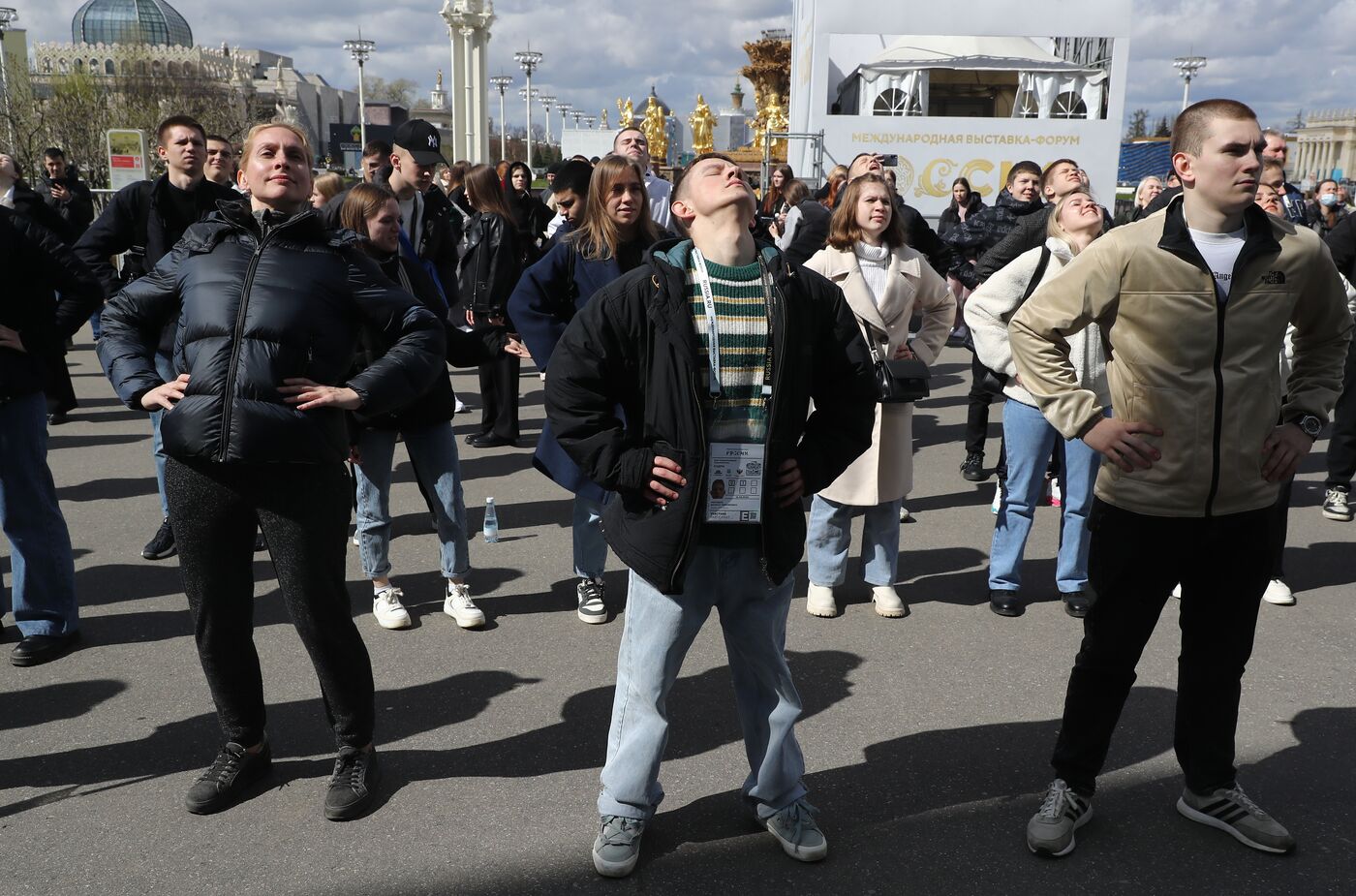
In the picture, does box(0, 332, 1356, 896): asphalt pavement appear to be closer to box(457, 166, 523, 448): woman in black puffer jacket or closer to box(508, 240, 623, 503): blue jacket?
box(508, 240, 623, 503): blue jacket

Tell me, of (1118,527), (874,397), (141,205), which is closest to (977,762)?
(1118,527)

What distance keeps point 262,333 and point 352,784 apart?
1.39m

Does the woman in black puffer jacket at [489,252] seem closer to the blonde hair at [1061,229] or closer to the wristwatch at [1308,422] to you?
the blonde hair at [1061,229]

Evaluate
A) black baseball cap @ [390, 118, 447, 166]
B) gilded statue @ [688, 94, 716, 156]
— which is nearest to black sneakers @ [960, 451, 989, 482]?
black baseball cap @ [390, 118, 447, 166]

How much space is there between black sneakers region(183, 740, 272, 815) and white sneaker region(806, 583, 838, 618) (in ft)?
8.22

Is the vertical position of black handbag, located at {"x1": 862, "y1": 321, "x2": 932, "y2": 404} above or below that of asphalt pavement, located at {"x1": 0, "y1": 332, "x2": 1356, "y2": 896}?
above

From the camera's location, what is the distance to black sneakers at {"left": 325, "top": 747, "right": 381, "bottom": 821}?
11.1ft

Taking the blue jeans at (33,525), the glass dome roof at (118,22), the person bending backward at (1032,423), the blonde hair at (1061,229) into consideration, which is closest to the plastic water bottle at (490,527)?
the blue jeans at (33,525)

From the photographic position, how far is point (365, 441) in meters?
4.94

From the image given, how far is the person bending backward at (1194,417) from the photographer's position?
2.98 meters

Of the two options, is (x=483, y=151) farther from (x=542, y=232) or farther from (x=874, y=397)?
(x=874, y=397)

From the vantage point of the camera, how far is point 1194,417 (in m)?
3.02

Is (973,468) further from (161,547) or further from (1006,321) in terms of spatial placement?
(161,547)

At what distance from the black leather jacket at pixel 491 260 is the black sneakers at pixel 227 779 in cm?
500
